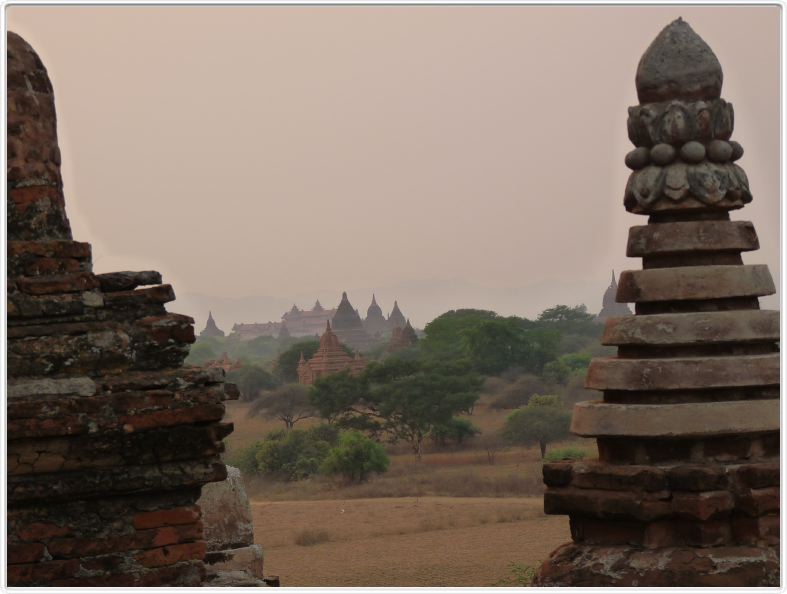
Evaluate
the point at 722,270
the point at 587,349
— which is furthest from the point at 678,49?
the point at 587,349

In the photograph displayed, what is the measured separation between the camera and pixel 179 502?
568 centimetres

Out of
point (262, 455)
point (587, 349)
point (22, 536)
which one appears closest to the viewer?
point (22, 536)

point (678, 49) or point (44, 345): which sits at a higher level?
point (678, 49)

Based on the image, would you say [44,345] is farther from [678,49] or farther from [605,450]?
[678,49]

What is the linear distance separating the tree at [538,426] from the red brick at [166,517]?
3772 centimetres

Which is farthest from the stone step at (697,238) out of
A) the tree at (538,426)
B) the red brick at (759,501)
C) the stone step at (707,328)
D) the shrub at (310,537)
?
the tree at (538,426)

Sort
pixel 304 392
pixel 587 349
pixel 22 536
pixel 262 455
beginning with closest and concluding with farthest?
pixel 22 536, pixel 262 455, pixel 304 392, pixel 587 349

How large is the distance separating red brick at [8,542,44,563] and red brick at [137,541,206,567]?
0.38 meters

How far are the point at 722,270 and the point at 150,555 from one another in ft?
11.1

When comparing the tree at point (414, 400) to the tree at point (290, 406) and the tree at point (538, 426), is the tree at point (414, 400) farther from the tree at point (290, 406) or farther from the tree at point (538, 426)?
the tree at point (290, 406)

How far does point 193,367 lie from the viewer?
5723 mm

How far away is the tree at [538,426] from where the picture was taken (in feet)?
144

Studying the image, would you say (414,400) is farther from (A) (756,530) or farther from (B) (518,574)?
(A) (756,530)

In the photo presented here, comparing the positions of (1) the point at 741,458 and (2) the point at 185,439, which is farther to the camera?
(1) the point at 741,458
